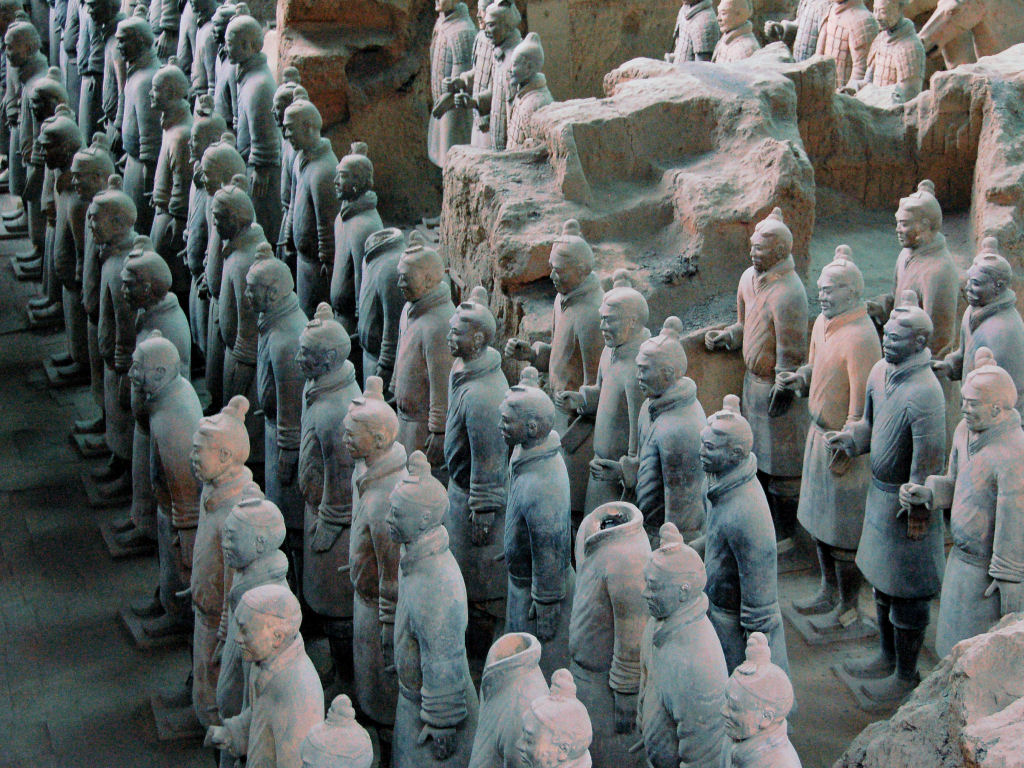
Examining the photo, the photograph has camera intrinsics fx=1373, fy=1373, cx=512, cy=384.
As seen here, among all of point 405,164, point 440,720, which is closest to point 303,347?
point 440,720

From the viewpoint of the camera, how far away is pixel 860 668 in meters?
5.49

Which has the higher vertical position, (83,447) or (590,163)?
(590,163)

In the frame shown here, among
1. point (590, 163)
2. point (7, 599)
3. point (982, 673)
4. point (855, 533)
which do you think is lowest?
point (7, 599)

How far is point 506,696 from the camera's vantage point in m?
3.54

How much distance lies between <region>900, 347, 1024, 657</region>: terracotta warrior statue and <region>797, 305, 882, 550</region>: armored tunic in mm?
725

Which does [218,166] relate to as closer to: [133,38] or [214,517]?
[133,38]

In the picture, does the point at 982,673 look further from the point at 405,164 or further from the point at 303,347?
the point at 405,164

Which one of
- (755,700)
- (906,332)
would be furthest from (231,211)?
(755,700)

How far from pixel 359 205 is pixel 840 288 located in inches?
104

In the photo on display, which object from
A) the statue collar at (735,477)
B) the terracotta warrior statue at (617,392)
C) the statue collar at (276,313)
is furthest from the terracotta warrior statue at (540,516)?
the statue collar at (276,313)

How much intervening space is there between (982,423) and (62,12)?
31.2 ft

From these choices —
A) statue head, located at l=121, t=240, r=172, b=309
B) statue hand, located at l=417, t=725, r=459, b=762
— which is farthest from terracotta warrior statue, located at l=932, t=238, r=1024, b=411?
statue head, located at l=121, t=240, r=172, b=309

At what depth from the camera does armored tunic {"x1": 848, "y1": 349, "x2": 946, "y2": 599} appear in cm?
494

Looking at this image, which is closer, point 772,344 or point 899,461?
point 899,461
